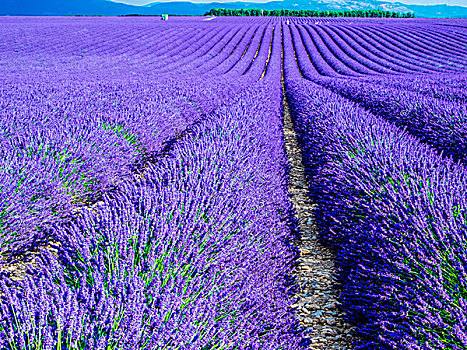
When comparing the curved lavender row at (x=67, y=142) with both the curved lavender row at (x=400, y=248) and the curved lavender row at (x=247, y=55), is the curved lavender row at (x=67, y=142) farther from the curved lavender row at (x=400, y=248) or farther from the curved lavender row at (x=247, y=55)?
the curved lavender row at (x=247, y=55)

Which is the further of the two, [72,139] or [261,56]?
[261,56]

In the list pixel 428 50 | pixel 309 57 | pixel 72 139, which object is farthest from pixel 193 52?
pixel 72 139

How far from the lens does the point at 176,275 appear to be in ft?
4.75

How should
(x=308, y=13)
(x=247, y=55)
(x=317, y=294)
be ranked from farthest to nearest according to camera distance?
(x=308, y=13) < (x=247, y=55) < (x=317, y=294)

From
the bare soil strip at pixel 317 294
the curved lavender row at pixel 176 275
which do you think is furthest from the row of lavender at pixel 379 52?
the curved lavender row at pixel 176 275

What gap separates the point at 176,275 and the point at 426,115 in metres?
5.18

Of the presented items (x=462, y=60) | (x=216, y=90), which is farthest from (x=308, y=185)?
(x=462, y=60)

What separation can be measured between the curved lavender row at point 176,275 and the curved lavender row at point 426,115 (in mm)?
3009

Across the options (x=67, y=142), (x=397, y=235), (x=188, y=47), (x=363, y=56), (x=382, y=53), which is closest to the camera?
(x=397, y=235)

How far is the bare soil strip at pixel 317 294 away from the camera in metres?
1.80

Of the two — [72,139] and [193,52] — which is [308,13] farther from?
[72,139]

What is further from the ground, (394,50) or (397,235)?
(394,50)

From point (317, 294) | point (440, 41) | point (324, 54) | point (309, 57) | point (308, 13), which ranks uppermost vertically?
point (308, 13)

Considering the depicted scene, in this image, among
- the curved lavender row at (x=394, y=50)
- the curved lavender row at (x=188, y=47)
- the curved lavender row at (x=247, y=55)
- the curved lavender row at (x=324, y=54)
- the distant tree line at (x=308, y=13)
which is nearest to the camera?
the curved lavender row at (x=247, y=55)
